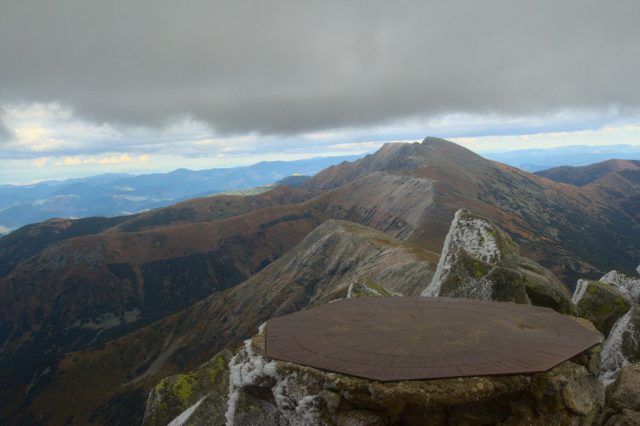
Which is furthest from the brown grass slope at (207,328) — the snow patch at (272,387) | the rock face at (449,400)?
the rock face at (449,400)

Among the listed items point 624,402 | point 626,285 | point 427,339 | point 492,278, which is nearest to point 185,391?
point 427,339

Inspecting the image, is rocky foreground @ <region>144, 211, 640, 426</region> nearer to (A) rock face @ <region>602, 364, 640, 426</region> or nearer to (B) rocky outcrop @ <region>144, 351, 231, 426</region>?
(A) rock face @ <region>602, 364, 640, 426</region>

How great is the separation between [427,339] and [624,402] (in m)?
5.13

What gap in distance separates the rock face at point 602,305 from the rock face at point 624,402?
5983mm

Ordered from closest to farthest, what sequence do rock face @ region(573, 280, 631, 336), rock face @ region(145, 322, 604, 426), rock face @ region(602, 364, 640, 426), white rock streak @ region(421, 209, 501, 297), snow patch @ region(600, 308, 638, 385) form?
rock face @ region(145, 322, 604, 426), rock face @ region(602, 364, 640, 426), snow patch @ region(600, 308, 638, 385), rock face @ region(573, 280, 631, 336), white rock streak @ region(421, 209, 501, 297)

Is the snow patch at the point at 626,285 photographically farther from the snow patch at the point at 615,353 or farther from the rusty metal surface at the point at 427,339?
the rusty metal surface at the point at 427,339

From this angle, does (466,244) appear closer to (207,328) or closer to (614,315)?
(614,315)

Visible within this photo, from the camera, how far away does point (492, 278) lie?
1748 centimetres

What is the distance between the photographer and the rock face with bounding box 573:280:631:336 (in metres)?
17.4

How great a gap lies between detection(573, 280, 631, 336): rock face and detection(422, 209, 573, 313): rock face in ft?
2.82

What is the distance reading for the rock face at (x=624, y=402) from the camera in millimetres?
10539

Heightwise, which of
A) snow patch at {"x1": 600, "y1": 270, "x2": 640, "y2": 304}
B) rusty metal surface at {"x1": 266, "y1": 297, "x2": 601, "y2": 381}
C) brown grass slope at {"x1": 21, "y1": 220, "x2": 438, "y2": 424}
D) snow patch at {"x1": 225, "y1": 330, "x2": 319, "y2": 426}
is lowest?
brown grass slope at {"x1": 21, "y1": 220, "x2": 438, "y2": 424}

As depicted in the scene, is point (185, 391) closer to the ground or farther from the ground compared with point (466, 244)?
closer to the ground

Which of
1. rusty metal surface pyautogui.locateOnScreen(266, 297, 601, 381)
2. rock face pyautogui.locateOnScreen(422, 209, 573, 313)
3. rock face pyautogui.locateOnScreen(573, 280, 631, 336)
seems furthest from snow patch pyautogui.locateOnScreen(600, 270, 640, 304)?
rusty metal surface pyautogui.locateOnScreen(266, 297, 601, 381)
